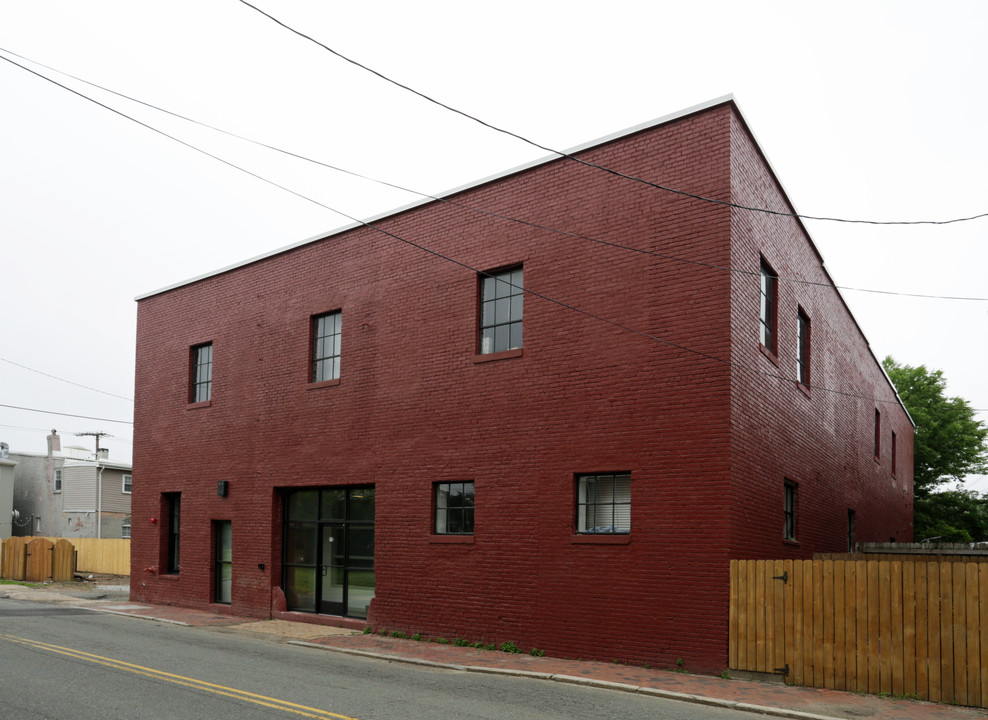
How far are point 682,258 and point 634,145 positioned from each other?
7.03 ft

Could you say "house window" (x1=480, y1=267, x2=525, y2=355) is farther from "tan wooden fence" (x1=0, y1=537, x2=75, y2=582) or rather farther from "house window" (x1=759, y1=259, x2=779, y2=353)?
"tan wooden fence" (x1=0, y1=537, x2=75, y2=582)

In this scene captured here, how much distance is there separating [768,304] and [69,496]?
155 feet

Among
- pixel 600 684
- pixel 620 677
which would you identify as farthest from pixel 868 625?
pixel 600 684

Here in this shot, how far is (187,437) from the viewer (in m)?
21.6

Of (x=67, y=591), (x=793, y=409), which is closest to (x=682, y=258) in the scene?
(x=793, y=409)

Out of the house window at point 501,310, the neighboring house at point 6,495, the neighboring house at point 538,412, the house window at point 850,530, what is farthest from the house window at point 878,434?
the neighboring house at point 6,495

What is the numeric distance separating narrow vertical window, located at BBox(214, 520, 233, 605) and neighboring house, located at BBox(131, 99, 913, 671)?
0.28ft

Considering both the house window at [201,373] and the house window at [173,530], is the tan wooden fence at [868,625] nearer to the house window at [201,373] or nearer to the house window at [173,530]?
the house window at [201,373]

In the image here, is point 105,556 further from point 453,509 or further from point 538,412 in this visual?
point 538,412

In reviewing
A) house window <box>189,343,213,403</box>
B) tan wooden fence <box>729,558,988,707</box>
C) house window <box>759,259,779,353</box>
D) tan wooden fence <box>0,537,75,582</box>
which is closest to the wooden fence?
tan wooden fence <box>0,537,75,582</box>

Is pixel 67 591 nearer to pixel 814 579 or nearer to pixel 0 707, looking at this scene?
pixel 0 707

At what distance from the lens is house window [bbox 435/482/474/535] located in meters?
15.5

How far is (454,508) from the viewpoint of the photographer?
618 inches

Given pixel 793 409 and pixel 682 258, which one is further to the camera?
pixel 793 409
